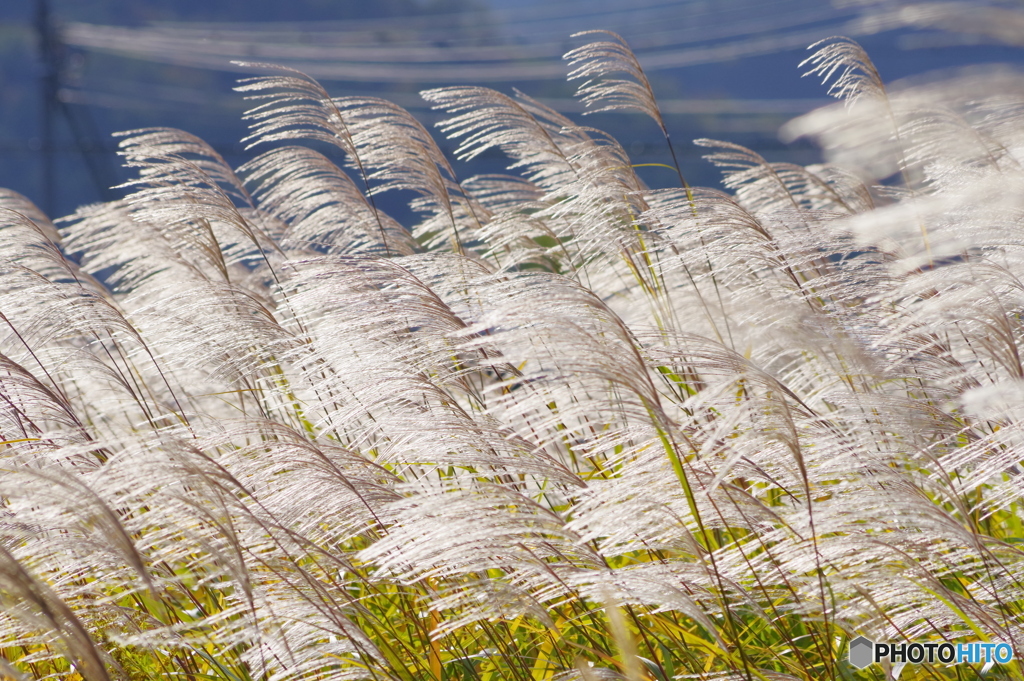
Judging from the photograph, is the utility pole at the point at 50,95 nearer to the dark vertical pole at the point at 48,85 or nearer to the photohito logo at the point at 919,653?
the dark vertical pole at the point at 48,85

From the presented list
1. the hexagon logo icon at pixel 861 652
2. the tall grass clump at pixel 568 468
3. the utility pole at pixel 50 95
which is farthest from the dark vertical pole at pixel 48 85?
the hexagon logo icon at pixel 861 652

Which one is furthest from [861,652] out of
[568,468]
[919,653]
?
[568,468]

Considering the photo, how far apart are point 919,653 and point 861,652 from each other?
126 mm

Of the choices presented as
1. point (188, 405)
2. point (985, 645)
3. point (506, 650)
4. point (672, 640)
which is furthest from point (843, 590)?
point (188, 405)

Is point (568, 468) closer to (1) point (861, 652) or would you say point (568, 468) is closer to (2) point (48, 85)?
(1) point (861, 652)

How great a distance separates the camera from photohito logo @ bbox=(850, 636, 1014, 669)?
5.78 ft

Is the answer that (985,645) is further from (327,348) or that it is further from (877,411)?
(327,348)

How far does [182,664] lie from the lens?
220 cm

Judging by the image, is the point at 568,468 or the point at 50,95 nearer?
the point at 568,468

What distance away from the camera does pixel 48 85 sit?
14438mm

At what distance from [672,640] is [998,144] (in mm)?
2201

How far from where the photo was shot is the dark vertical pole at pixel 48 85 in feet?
45.6

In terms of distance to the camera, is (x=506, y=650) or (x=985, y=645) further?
(x=506, y=650)

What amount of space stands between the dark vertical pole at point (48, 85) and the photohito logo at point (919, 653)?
49.0ft
